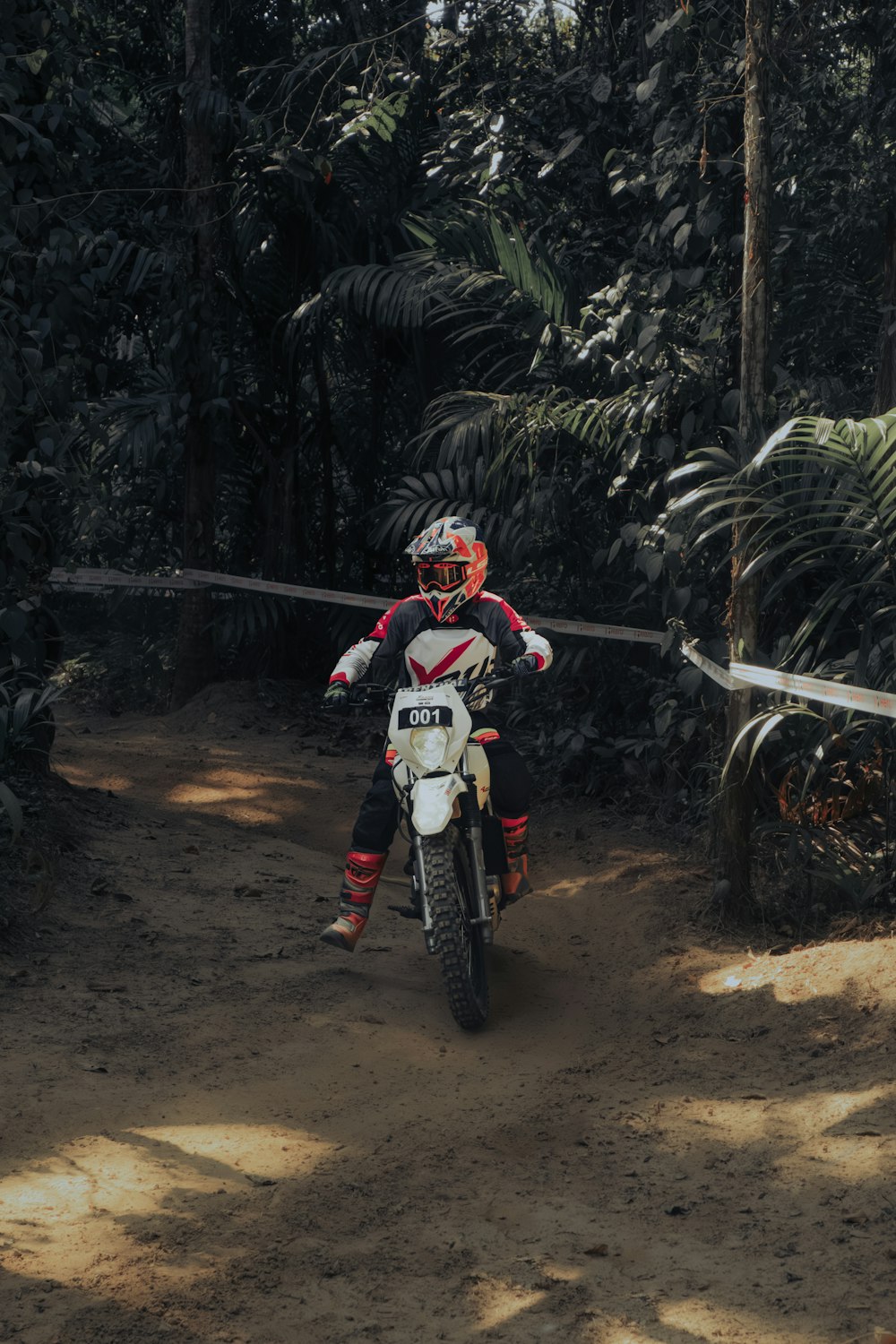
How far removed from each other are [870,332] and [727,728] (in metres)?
4.92

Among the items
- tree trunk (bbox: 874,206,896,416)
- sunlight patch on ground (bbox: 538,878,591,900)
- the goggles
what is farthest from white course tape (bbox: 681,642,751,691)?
tree trunk (bbox: 874,206,896,416)

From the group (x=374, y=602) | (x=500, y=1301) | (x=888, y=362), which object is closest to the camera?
(x=500, y=1301)

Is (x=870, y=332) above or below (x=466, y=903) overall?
above

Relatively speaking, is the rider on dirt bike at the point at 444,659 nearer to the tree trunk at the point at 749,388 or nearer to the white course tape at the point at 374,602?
the tree trunk at the point at 749,388

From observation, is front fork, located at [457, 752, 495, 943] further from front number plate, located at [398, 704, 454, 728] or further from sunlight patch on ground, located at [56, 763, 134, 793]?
sunlight patch on ground, located at [56, 763, 134, 793]

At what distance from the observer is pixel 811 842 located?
5.50 m

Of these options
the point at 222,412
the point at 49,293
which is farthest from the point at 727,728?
the point at 222,412

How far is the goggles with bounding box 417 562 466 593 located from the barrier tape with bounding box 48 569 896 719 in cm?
113

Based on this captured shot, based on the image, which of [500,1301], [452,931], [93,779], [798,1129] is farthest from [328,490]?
[500,1301]

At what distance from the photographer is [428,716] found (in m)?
5.03

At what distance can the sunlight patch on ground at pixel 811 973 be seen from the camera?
15.9 feet

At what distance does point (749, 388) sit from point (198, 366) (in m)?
6.16

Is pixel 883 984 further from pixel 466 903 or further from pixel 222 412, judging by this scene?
pixel 222 412

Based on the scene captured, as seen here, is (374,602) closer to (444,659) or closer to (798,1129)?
(444,659)
